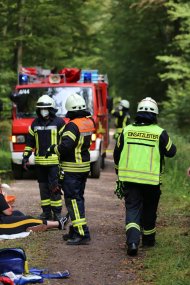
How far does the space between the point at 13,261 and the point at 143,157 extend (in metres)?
2.10

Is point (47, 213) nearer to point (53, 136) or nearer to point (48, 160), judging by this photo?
point (48, 160)

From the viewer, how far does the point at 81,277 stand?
632 centimetres

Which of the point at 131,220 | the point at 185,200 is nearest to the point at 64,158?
the point at 131,220

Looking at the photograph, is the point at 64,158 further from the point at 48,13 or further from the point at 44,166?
the point at 48,13

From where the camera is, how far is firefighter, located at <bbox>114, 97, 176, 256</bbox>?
7.25 m

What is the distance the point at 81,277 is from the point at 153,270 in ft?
2.50

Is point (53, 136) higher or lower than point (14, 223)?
higher

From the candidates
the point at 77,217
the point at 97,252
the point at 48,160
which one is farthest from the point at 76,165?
the point at 48,160

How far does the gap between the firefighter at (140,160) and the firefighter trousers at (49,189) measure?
1.95 meters

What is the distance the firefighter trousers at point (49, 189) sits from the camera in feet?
30.2

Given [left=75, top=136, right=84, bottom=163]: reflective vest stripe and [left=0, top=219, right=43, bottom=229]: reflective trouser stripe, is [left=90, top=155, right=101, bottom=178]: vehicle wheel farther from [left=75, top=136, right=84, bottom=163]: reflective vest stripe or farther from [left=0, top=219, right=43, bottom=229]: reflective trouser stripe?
[left=75, top=136, right=84, bottom=163]: reflective vest stripe

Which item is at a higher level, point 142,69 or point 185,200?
point 142,69

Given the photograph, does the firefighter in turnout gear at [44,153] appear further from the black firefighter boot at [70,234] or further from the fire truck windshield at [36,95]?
the fire truck windshield at [36,95]

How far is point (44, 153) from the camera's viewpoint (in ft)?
30.5
